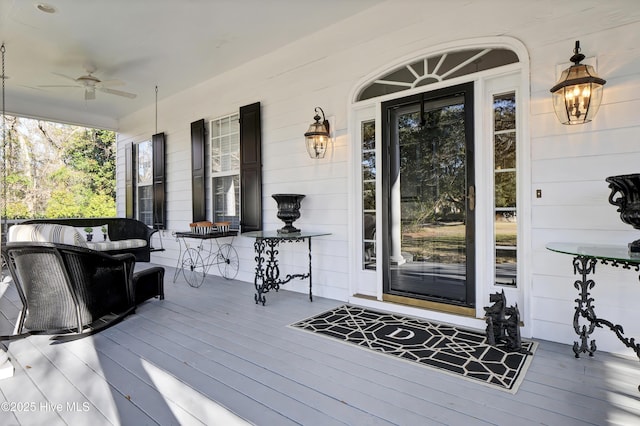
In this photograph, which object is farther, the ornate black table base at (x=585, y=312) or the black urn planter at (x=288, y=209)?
the black urn planter at (x=288, y=209)

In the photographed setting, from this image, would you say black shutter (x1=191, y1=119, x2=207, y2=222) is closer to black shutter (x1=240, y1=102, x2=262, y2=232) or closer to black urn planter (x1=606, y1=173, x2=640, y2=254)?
black shutter (x1=240, y1=102, x2=262, y2=232)

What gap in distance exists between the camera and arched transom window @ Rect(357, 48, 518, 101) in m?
3.01

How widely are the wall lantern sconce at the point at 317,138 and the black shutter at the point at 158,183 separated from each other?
396 centimetres

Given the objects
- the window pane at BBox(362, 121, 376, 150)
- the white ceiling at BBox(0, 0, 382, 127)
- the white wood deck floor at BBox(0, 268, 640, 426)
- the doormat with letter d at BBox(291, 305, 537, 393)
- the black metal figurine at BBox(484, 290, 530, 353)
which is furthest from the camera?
the window pane at BBox(362, 121, 376, 150)

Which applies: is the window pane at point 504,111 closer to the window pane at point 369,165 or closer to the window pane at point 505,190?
the window pane at point 505,190

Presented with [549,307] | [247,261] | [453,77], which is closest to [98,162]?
[247,261]

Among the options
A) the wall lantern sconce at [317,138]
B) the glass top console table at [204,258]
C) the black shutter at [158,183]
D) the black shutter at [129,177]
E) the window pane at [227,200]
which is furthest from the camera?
the black shutter at [129,177]

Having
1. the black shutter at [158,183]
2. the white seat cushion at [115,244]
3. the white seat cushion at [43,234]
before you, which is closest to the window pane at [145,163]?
the black shutter at [158,183]

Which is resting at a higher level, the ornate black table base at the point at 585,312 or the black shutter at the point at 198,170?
the black shutter at the point at 198,170

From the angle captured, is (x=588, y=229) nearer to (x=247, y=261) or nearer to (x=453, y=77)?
(x=453, y=77)

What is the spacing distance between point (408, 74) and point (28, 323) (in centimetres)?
427

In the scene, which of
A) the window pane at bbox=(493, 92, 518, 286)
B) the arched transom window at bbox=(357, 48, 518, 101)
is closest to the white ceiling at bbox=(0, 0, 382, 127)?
the arched transom window at bbox=(357, 48, 518, 101)

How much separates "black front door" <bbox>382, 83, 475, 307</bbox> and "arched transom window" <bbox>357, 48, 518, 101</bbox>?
0.16 metres

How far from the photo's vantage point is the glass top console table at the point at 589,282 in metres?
1.97
